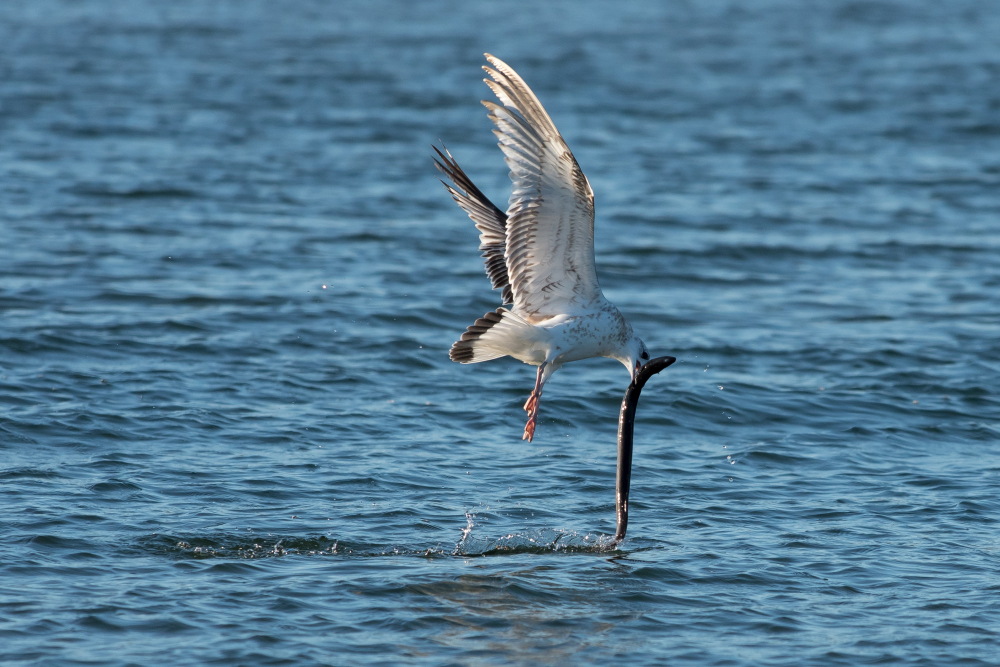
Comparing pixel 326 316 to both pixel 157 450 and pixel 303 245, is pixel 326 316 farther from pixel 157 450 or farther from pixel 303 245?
pixel 157 450

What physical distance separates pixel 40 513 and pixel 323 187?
1109cm

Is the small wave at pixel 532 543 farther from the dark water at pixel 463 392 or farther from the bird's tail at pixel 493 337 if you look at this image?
the bird's tail at pixel 493 337

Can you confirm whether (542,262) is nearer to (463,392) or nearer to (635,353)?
(635,353)

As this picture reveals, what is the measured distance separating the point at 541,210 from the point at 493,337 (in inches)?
32.9

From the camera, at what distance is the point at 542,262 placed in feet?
26.0

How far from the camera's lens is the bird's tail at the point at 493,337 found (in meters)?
7.76

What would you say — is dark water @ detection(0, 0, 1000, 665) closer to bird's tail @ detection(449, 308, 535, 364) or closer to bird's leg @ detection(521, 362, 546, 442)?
bird's leg @ detection(521, 362, 546, 442)

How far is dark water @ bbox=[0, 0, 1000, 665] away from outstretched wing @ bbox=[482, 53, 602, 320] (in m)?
1.48

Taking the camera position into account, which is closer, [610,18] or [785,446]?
[785,446]

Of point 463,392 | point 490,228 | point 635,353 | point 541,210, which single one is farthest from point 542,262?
point 463,392

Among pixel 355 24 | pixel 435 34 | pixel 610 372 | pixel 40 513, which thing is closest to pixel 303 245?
Result: pixel 610 372

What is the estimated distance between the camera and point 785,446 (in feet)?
32.8

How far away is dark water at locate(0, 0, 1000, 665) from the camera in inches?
275

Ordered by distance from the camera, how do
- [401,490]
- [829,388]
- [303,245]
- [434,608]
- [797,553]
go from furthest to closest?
[303,245] → [829,388] → [401,490] → [797,553] → [434,608]
